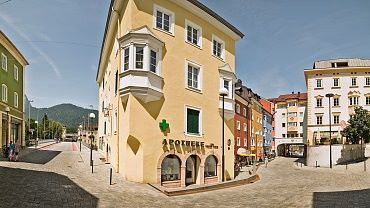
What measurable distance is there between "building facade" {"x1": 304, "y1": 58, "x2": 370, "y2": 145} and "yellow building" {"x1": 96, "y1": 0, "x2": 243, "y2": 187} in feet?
116

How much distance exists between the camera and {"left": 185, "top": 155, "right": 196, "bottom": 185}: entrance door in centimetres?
2583

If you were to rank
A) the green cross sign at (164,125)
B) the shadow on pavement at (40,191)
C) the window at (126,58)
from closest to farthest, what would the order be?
the shadow on pavement at (40,191), the window at (126,58), the green cross sign at (164,125)

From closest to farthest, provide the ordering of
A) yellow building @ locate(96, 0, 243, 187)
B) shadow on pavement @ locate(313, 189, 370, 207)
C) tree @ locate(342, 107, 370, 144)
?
shadow on pavement @ locate(313, 189, 370, 207) → yellow building @ locate(96, 0, 243, 187) → tree @ locate(342, 107, 370, 144)

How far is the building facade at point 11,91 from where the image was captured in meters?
33.3

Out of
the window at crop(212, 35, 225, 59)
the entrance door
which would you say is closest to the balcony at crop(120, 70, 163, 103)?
the entrance door

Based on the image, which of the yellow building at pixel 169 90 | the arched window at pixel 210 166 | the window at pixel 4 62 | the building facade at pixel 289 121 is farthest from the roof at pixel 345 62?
the window at pixel 4 62

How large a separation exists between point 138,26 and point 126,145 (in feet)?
25.2

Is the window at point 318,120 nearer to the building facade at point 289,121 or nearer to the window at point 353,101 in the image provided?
the window at point 353,101

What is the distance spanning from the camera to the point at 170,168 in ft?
77.2

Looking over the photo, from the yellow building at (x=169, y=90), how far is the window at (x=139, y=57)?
6 cm

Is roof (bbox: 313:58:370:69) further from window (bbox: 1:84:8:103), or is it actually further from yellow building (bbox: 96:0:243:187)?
window (bbox: 1:84:8:103)

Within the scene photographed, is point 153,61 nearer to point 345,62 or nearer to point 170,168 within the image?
point 170,168

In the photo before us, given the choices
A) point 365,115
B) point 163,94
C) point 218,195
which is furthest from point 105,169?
point 365,115

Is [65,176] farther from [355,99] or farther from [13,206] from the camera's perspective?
[355,99]
